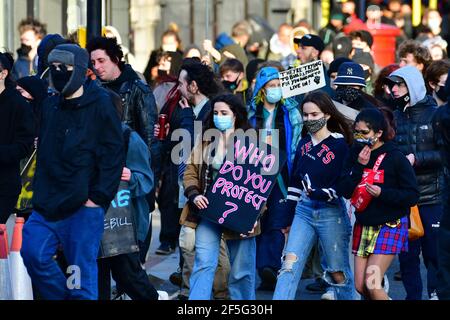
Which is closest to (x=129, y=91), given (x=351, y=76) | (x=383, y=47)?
(x=351, y=76)

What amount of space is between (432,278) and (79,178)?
3449 mm

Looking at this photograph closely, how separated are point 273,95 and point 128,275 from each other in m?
2.78

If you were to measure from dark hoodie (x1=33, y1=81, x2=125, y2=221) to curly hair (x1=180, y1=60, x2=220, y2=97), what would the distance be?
8.56 feet

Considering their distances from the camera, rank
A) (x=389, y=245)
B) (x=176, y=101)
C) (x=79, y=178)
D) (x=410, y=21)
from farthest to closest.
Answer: (x=410, y=21) < (x=176, y=101) < (x=389, y=245) < (x=79, y=178)

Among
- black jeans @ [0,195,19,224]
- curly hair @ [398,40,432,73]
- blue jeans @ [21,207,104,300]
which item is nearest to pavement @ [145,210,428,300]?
black jeans @ [0,195,19,224]

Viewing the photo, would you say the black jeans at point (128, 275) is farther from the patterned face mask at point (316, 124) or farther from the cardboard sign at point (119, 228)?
the patterned face mask at point (316, 124)

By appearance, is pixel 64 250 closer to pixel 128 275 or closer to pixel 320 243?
pixel 128 275

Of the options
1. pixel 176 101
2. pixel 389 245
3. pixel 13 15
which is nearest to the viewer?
pixel 389 245

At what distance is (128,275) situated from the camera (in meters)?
10.3

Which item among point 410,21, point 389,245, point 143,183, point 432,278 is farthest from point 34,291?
point 410,21

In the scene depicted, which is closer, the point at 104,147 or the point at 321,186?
the point at 104,147

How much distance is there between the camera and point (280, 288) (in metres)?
10.3

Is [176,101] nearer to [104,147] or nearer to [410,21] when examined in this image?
[104,147]
